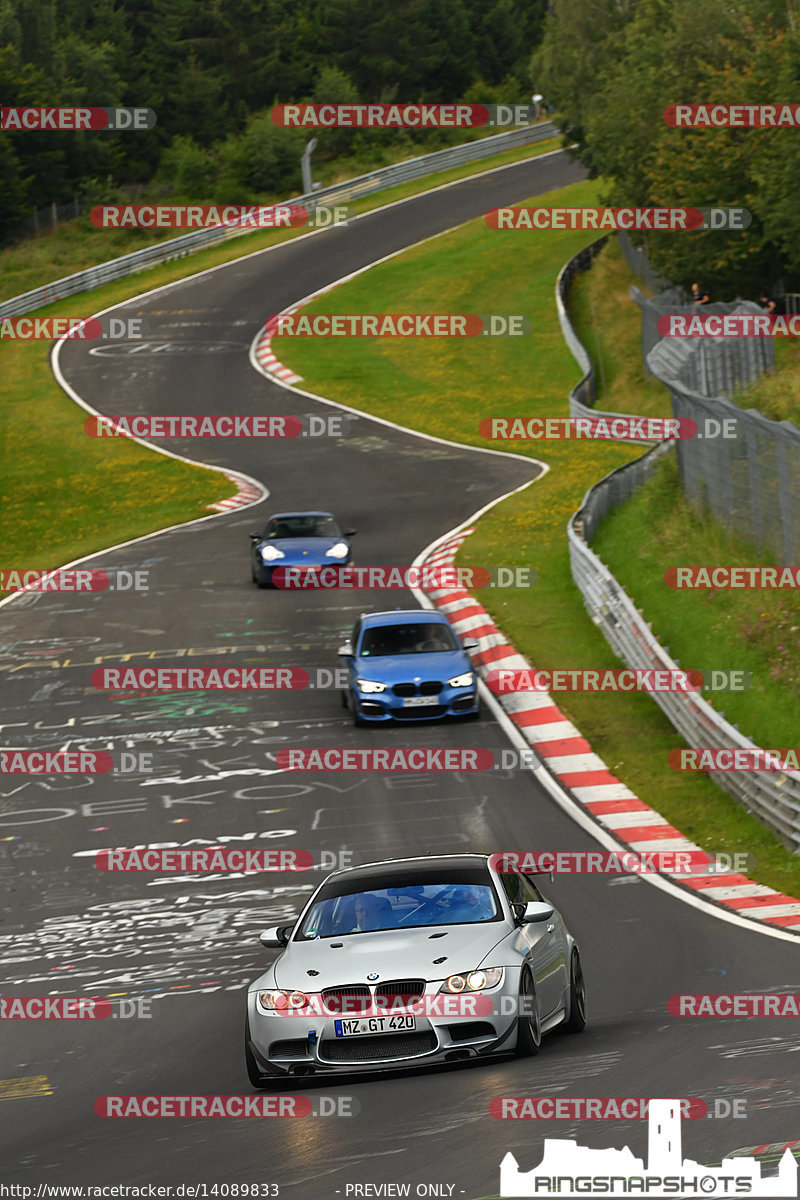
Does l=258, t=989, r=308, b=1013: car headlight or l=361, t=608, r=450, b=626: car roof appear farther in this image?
l=361, t=608, r=450, b=626: car roof

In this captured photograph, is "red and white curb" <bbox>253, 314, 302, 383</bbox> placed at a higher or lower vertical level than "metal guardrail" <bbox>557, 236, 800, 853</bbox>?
lower

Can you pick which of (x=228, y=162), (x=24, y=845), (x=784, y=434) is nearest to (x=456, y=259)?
(x=228, y=162)

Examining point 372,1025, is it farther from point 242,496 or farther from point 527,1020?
point 242,496

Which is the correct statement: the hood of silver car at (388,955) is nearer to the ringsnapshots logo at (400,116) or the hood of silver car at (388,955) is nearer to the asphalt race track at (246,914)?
the asphalt race track at (246,914)

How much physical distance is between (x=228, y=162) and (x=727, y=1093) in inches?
3180

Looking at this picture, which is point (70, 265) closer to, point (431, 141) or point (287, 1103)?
point (431, 141)

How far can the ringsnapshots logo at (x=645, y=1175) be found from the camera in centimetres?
705

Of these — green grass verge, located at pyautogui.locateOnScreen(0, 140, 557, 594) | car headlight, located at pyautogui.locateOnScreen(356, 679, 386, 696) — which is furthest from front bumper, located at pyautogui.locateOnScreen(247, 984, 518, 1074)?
green grass verge, located at pyautogui.locateOnScreen(0, 140, 557, 594)

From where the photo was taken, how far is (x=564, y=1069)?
31.0ft

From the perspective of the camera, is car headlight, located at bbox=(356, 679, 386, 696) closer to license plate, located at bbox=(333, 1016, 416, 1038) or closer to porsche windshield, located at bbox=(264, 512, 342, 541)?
porsche windshield, located at bbox=(264, 512, 342, 541)

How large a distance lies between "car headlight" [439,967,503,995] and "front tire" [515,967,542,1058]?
181 millimetres

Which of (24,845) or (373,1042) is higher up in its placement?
(373,1042)

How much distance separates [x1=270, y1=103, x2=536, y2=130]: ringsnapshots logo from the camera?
297 feet

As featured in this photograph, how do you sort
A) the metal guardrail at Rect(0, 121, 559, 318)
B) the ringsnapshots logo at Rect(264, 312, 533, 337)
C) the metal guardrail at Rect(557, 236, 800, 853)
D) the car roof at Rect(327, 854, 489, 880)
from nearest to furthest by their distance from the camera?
the car roof at Rect(327, 854, 489, 880) < the metal guardrail at Rect(557, 236, 800, 853) < the ringsnapshots logo at Rect(264, 312, 533, 337) < the metal guardrail at Rect(0, 121, 559, 318)
